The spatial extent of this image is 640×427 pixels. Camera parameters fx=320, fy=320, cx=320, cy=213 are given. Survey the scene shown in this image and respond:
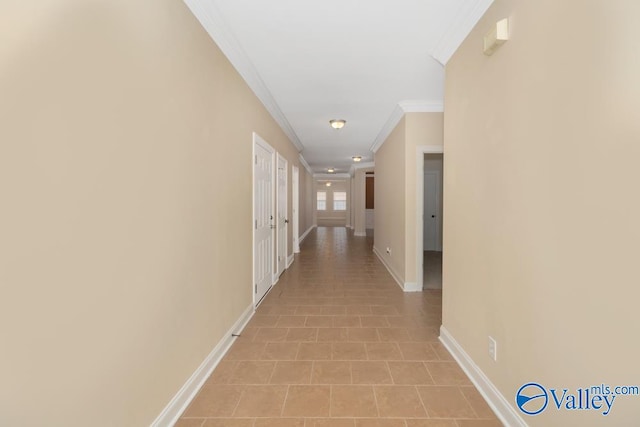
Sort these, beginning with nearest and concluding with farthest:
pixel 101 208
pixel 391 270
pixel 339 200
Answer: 1. pixel 101 208
2. pixel 391 270
3. pixel 339 200

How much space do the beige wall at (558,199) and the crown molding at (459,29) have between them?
8cm

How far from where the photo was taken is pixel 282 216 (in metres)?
5.54

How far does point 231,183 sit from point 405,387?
6.78 ft

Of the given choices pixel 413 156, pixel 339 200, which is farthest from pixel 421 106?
pixel 339 200

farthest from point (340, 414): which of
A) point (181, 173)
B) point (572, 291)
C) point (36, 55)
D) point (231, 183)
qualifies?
point (36, 55)

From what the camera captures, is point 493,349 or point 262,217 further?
point 262,217

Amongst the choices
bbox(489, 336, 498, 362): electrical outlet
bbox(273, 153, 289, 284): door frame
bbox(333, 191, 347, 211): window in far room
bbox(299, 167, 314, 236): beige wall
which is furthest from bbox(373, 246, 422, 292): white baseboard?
bbox(333, 191, 347, 211): window in far room

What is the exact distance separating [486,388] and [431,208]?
607 cm

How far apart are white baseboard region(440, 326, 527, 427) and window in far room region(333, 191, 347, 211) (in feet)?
46.2

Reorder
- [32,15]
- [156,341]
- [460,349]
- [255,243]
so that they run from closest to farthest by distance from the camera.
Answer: [32,15] → [156,341] → [460,349] → [255,243]

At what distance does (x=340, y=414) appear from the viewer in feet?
6.07

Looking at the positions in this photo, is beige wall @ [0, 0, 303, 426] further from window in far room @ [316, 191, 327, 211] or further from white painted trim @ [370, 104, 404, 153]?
window in far room @ [316, 191, 327, 211]

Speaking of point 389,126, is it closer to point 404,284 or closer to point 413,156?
point 413,156

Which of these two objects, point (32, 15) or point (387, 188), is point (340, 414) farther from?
point (387, 188)
